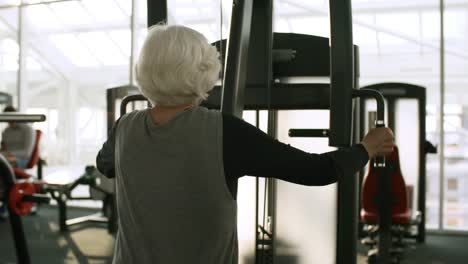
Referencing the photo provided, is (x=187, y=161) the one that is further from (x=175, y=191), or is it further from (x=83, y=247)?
(x=83, y=247)

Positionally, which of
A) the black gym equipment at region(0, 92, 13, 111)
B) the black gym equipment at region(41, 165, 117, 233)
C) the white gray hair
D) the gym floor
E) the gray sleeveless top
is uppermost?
the black gym equipment at region(0, 92, 13, 111)

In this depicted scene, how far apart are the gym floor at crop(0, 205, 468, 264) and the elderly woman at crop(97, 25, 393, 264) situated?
2.83 m

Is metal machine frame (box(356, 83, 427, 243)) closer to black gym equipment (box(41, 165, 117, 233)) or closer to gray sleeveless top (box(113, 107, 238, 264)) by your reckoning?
black gym equipment (box(41, 165, 117, 233))

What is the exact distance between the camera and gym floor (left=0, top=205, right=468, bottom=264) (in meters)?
3.79

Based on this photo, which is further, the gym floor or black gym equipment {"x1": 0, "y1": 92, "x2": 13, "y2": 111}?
black gym equipment {"x1": 0, "y1": 92, "x2": 13, "y2": 111}

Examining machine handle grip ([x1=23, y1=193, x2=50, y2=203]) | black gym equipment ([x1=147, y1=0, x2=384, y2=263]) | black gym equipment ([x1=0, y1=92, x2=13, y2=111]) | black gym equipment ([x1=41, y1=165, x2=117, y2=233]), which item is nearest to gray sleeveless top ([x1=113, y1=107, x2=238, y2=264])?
black gym equipment ([x1=147, y1=0, x2=384, y2=263])

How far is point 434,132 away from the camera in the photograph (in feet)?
16.3

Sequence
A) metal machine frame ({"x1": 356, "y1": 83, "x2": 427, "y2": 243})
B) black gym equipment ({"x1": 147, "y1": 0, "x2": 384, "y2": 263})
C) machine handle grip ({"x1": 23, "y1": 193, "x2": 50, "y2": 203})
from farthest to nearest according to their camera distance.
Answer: metal machine frame ({"x1": 356, "y1": 83, "x2": 427, "y2": 243}) → machine handle grip ({"x1": 23, "y1": 193, "x2": 50, "y2": 203}) → black gym equipment ({"x1": 147, "y1": 0, "x2": 384, "y2": 263})

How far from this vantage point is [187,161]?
995mm

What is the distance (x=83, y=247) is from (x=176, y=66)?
3.52 metres

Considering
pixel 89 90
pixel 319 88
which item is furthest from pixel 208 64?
pixel 89 90

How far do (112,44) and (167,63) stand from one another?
22.2 feet

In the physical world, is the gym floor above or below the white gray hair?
below

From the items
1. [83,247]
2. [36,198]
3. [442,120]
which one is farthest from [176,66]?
[442,120]
